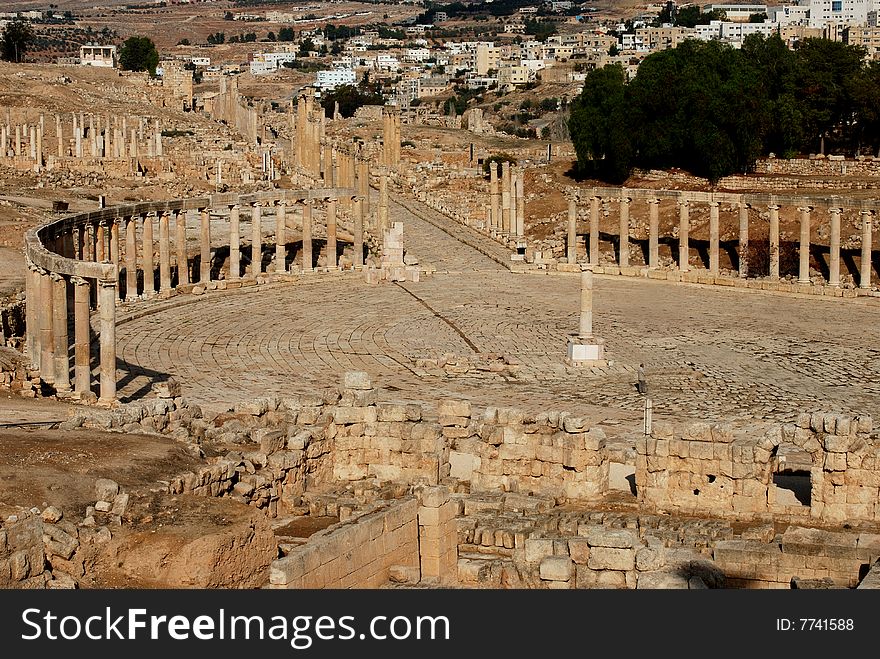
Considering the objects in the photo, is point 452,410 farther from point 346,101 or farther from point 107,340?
point 346,101

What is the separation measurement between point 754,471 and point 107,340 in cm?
1458

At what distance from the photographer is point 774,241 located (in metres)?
59.3

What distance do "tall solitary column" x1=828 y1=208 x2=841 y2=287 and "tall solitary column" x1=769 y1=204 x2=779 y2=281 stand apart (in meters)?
2.27

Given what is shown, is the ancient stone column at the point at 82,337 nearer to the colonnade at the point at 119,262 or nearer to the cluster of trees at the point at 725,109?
the colonnade at the point at 119,262

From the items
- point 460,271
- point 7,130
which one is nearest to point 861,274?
point 460,271

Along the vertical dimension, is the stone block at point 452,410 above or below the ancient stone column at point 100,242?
above

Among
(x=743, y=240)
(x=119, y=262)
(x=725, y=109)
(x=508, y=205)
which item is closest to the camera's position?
(x=119, y=262)

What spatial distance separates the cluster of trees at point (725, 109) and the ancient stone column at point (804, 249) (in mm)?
18808

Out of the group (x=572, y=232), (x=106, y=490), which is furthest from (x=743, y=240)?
(x=106, y=490)

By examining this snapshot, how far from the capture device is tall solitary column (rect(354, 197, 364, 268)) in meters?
60.2

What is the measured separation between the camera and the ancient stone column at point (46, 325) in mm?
38000

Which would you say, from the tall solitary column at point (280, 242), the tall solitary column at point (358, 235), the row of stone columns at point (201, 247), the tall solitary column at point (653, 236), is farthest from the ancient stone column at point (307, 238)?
the tall solitary column at point (653, 236)

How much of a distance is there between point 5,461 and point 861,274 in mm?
37536
